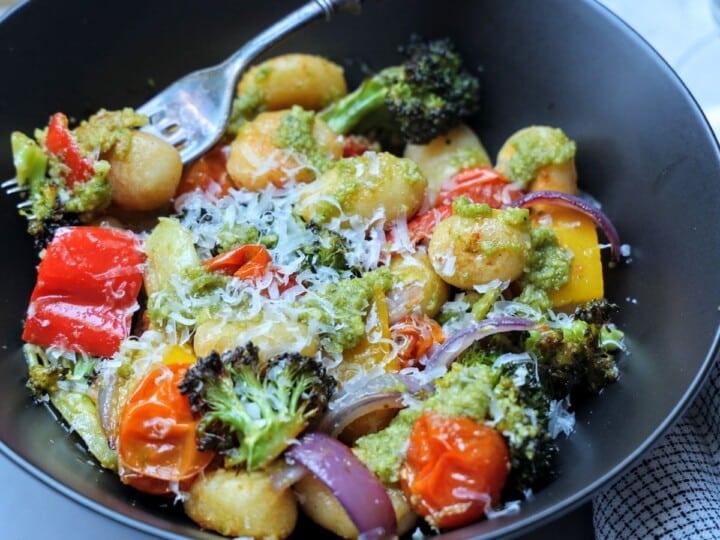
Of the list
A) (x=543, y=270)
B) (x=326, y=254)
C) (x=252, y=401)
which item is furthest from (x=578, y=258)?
(x=252, y=401)

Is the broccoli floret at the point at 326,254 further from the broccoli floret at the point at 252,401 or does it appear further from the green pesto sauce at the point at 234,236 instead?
the broccoli floret at the point at 252,401

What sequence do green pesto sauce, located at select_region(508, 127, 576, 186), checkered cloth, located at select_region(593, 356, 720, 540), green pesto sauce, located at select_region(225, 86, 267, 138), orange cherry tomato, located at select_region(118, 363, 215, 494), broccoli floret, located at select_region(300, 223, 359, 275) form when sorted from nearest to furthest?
orange cherry tomato, located at select_region(118, 363, 215, 494) < checkered cloth, located at select_region(593, 356, 720, 540) < broccoli floret, located at select_region(300, 223, 359, 275) < green pesto sauce, located at select_region(508, 127, 576, 186) < green pesto sauce, located at select_region(225, 86, 267, 138)

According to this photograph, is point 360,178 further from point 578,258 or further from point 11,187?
point 11,187

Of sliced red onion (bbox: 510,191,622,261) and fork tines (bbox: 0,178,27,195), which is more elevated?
fork tines (bbox: 0,178,27,195)

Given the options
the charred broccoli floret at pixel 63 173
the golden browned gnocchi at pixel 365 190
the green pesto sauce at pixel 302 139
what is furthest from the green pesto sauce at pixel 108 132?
the golden browned gnocchi at pixel 365 190

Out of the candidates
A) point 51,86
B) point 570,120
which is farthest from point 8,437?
point 570,120

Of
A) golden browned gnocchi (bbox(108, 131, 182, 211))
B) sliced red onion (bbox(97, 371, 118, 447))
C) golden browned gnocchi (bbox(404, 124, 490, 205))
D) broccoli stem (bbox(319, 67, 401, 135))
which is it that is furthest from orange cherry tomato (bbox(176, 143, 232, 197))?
sliced red onion (bbox(97, 371, 118, 447))

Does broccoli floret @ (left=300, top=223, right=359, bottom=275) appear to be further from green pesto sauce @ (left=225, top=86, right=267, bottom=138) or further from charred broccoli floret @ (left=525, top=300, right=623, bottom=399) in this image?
green pesto sauce @ (left=225, top=86, right=267, bottom=138)

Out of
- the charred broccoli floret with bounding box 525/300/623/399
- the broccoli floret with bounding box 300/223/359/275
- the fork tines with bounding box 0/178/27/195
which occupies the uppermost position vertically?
the fork tines with bounding box 0/178/27/195
